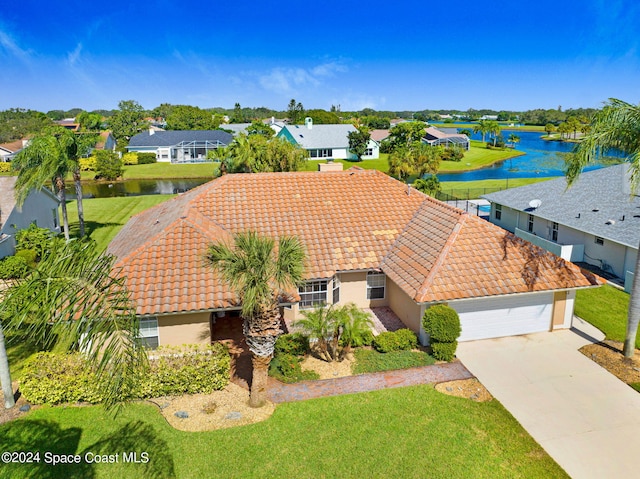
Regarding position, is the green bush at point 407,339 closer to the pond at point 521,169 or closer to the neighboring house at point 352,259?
the neighboring house at point 352,259

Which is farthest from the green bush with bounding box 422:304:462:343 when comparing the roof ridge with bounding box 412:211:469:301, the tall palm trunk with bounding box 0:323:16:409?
the tall palm trunk with bounding box 0:323:16:409

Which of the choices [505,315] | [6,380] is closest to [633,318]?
[505,315]

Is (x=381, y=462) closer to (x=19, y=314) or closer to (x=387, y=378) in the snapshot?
(x=387, y=378)

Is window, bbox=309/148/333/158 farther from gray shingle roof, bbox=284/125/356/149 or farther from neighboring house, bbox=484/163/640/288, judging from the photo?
neighboring house, bbox=484/163/640/288

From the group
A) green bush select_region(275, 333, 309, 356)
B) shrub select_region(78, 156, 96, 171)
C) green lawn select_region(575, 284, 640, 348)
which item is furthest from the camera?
shrub select_region(78, 156, 96, 171)

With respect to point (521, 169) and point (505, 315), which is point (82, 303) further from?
point (521, 169)
